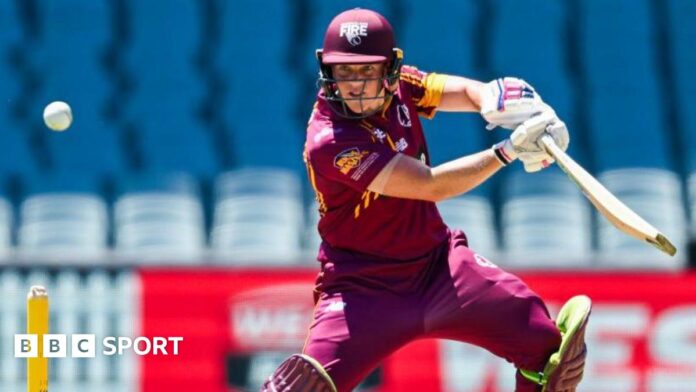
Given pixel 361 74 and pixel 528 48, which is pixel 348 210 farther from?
pixel 528 48

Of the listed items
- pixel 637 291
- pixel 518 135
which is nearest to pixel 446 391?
pixel 637 291

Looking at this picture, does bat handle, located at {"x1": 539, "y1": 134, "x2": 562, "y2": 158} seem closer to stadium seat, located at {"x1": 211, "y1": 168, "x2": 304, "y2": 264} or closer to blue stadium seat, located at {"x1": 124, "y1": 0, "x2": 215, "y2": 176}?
stadium seat, located at {"x1": 211, "y1": 168, "x2": 304, "y2": 264}

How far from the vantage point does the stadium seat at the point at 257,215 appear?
866 cm

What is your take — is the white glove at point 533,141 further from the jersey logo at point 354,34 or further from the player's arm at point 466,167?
the jersey logo at point 354,34

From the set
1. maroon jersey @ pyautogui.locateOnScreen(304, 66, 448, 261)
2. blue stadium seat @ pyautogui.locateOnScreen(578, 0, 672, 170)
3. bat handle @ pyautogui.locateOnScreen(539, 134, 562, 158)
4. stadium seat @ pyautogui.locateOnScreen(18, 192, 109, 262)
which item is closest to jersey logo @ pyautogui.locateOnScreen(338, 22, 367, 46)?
maroon jersey @ pyautogui.locateOnScreen(304, 66, 448, 261)

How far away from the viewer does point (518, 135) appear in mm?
5125

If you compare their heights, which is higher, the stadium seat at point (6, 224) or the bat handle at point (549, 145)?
the bat handle at point (549, 145)

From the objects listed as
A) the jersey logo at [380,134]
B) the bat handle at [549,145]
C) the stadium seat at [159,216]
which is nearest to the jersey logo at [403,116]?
the jersey logo at [380,134]

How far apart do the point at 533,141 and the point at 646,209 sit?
149 inches

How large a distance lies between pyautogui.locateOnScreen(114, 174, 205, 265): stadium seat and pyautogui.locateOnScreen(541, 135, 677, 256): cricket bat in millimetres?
3828

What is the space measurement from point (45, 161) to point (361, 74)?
426cm

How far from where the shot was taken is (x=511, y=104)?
5.30 m

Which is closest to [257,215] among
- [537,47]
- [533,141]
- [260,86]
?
[260,86]

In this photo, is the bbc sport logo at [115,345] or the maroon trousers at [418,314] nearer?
the maroon trousers at [418,314]
